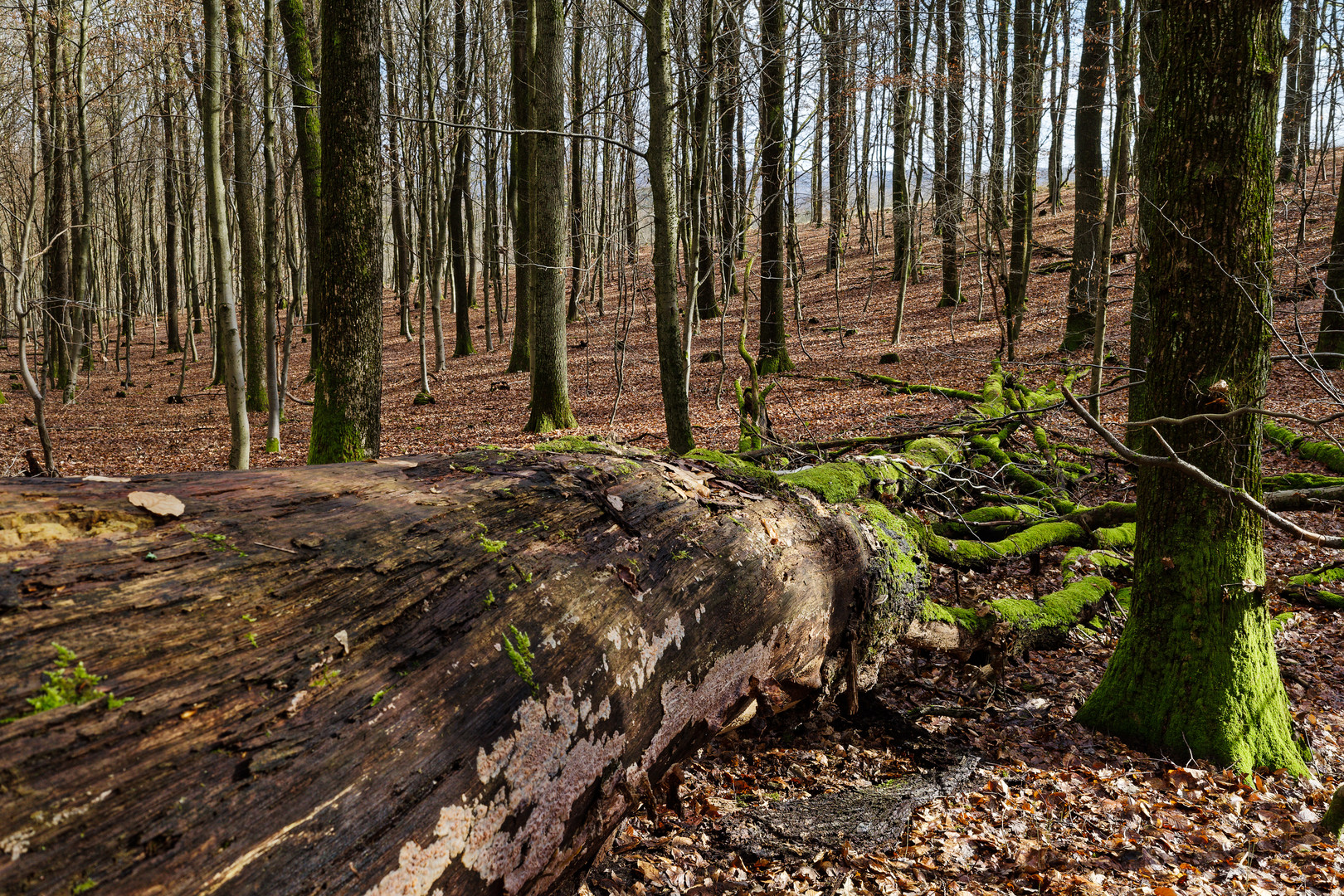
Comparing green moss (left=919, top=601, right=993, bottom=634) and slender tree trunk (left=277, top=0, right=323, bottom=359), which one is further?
slender tree trunk (left=277, top=0, right=323, bottom=359)

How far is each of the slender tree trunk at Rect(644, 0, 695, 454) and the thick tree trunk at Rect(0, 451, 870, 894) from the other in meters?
4.84

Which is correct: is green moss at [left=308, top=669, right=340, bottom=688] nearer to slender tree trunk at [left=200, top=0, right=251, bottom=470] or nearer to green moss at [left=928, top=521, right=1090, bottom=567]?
green moss at [left=928, top=521, right=1090, bottom=567]

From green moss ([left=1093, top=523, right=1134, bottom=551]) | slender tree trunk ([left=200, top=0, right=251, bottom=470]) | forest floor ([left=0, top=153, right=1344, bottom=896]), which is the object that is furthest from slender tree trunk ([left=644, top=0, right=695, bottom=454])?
slender tree trunk ([left=200, top=0, right=251, bottom=470])

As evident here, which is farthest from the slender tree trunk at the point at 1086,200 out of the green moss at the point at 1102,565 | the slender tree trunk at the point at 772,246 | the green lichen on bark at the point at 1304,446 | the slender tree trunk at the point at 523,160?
the slender tree trunk at the point at 523,160

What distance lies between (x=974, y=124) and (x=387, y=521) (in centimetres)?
1415

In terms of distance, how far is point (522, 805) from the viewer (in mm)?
1902

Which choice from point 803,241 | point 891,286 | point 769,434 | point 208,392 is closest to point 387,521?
point 769,434

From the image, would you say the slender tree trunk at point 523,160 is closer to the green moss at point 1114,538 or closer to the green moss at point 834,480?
the green moss at point 834,480

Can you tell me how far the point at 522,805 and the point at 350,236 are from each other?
240 inches

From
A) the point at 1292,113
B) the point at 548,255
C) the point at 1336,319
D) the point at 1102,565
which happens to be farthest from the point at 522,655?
the point at 1292,113

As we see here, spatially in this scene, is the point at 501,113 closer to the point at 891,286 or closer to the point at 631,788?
A: the point at 891,286

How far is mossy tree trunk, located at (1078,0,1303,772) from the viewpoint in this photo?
10.3 ft

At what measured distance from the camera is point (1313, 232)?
62.6ft

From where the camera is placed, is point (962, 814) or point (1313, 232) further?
point (1313, 232)
